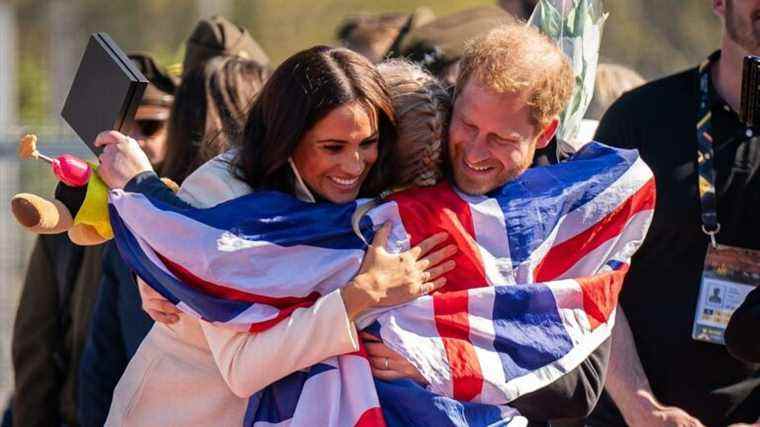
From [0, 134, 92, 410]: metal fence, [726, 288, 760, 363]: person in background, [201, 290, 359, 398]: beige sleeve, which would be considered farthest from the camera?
[0, 134, 92, 410]: metal fence

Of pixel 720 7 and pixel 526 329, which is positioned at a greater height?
pixel 720 7

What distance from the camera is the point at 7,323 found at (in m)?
8.27

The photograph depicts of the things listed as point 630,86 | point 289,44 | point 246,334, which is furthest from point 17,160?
point 289,44

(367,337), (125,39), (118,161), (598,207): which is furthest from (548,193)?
(125,39)

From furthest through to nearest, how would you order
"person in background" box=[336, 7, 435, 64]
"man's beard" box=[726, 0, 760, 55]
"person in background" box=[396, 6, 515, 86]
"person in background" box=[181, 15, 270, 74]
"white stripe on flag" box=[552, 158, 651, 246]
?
1. "person in background" box=[336, 7, 435, 64]
2. "person in background" box=[181, 15, 270, 74]
3. "person in background" box=[396, 6, 515, 86]
4. "man's beard" box=[726, 0, 760, 55]
5. "white stripe on flag" box=[552, 158, 651, 246]

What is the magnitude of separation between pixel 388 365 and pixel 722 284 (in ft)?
4.60

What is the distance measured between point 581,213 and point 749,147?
107cm

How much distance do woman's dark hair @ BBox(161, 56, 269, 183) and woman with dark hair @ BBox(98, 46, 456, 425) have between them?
3.52 feet

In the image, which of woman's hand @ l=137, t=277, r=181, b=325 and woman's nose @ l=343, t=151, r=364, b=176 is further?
woman's hand @ l=137, t=277, r=181, b=325

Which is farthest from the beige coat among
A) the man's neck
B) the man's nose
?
the man's neck

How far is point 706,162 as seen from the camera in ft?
14.6

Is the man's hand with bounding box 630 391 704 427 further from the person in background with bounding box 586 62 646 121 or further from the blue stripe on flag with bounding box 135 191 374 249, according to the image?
the blue stripe on flag with bounding box 135 191 374 249

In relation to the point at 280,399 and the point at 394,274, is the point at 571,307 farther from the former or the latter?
the point at 280,399

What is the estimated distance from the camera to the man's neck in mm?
4469
